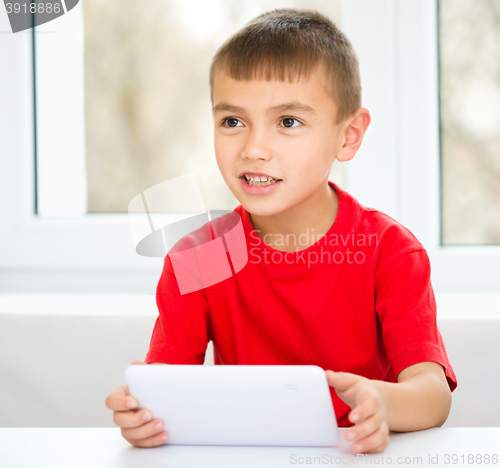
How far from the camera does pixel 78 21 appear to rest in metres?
1.21

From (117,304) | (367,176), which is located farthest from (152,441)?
(367,176)

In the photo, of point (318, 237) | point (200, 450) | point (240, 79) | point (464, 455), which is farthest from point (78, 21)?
point (464, 455)

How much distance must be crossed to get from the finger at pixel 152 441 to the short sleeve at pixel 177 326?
0.22m

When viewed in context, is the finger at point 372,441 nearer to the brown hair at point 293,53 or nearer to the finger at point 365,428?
the finger at point 365,428

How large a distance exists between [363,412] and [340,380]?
4 cm

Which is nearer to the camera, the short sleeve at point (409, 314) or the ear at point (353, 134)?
the short sleeve at point (409, 314)

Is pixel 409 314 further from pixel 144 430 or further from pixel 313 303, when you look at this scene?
pixel 144 430

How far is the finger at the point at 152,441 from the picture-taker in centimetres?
47

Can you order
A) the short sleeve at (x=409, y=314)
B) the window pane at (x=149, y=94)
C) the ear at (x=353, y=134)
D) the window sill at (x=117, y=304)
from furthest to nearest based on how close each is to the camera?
the window pane at (x=149, y=94)
the window sill at (x=117, y=304)
the ear at (x=353, y=134)
the short sleeve at (x=409, y=314)

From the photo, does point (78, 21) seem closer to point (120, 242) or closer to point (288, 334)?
point (120, 242)

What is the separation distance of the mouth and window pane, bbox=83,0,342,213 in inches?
18.9

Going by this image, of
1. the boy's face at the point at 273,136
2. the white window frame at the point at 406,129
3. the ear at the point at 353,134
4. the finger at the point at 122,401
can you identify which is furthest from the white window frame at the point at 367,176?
the finger at the point at 122,401

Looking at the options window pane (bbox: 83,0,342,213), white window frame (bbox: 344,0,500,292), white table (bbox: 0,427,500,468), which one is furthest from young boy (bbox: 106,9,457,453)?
window pane (bbox: 83,0,342,213)

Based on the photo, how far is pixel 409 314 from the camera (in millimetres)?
661
